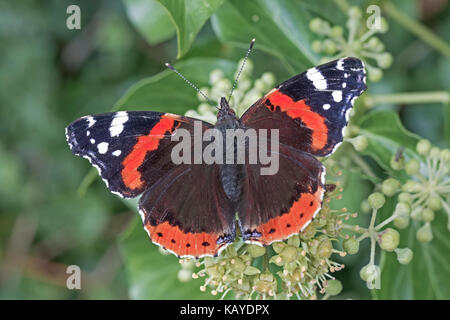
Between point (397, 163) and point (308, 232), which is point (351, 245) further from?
point (397, 163)

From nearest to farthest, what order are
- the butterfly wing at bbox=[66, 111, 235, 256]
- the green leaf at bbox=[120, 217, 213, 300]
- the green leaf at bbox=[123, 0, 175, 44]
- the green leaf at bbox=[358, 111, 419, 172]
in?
the butterfly wing at bbox=[66, 111, 235, 256], the green leaf at bbox=[358, 111, 419, 172], the green leaf at bbox=[120, 217, 213, 300], the green leaf at bbox=[123, 0, 175, 44]

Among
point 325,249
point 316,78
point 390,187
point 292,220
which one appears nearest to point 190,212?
point 292,220

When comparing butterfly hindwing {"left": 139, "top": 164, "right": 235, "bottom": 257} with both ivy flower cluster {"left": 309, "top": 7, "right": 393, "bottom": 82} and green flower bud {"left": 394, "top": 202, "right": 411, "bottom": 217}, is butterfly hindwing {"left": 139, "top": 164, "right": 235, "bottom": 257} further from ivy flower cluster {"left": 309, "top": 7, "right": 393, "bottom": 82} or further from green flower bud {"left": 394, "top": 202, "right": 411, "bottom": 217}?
ivy flower cluster {"left": 309, "top": 7, "right": 393, "bottom": 82}

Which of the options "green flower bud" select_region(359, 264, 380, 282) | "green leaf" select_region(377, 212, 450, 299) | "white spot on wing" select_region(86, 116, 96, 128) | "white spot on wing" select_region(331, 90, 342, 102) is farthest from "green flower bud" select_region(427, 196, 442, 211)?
"white spot on wing" select_region(86, 116, 96, 128)

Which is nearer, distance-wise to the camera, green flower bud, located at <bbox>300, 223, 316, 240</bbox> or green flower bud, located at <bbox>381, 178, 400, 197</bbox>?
green flower bud, located at <bbox>300, 223, 316, 240</bbox>

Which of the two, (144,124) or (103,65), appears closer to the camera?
(144,124)
